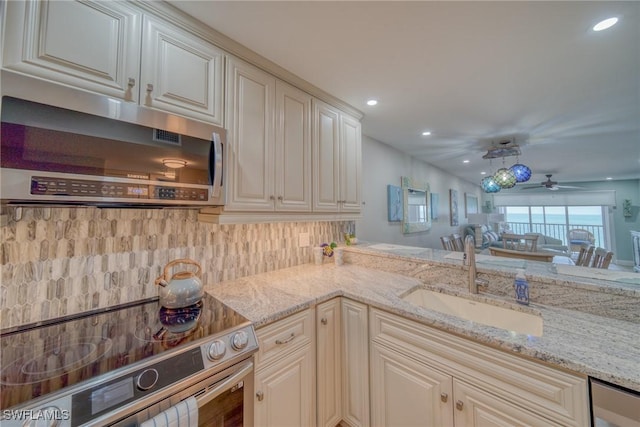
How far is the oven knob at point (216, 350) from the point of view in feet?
2.94

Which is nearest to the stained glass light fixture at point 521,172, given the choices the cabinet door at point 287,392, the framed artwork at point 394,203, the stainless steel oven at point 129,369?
the framed artwork at point 394,203

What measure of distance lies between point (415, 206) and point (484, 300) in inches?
114

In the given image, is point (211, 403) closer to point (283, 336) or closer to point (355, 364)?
point (283, 336)

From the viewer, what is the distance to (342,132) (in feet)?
6.99

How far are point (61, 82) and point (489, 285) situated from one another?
2.26 meters

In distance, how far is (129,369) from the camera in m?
0.74

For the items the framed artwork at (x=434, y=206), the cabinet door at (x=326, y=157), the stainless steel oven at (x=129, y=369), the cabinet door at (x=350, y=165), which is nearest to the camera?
the stainless steel oven at (x=129, y=369)

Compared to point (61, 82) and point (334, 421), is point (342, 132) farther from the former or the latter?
point (334, 421)

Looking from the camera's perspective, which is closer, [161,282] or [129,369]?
[129,369]

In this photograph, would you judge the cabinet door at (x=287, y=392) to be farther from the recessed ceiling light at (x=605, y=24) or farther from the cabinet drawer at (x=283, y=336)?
the recessed ceiling light at (x=605, y=24)

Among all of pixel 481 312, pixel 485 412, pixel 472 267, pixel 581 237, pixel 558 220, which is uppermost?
pixel 558 220

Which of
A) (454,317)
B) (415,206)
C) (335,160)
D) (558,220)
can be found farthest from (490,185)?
(558,220)

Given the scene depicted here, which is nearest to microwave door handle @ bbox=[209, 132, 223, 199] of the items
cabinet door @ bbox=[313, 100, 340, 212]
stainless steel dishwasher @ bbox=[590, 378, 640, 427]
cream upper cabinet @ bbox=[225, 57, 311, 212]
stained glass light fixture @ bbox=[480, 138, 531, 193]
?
cream upper cabinet @ bbox=[225, 57, 311, 212]

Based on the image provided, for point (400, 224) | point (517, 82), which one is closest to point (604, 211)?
point (400, 224)
